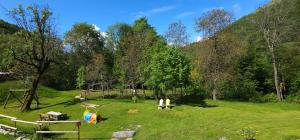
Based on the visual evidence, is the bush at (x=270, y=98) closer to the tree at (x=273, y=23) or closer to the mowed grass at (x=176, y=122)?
the tree at (x=273, y=23)

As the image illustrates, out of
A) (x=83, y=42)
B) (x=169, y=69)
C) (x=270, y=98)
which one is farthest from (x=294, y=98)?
(x=83, y=42)

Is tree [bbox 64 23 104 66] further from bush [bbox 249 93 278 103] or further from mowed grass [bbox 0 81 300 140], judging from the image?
bush [bbox 249 93 278 103]

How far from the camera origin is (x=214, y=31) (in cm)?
5541

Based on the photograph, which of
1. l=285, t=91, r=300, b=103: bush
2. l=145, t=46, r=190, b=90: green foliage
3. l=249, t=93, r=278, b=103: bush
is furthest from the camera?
l=249, t=93, r=278, b=103: bush

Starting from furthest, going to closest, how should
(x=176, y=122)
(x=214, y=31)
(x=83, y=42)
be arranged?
(x=83, y=42), (x=214, y=31), (x=176, y=122)

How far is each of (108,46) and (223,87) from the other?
48.6 meters

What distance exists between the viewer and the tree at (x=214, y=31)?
54.8m

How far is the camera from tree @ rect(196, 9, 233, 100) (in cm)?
5484

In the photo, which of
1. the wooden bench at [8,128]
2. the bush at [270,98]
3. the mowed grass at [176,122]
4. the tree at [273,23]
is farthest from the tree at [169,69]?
the tree at [273,23]

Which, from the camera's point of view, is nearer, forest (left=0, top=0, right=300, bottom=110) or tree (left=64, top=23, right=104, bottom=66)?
forest (left=0, top=0, right=300, bottom=110)

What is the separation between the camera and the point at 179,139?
22.0 m

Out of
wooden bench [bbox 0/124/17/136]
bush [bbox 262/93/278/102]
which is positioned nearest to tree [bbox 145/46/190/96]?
bush [bbox 262/93/278/102]

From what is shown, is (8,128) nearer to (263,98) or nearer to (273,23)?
(263,98)

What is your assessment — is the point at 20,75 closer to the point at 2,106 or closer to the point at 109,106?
the point at 2,106
